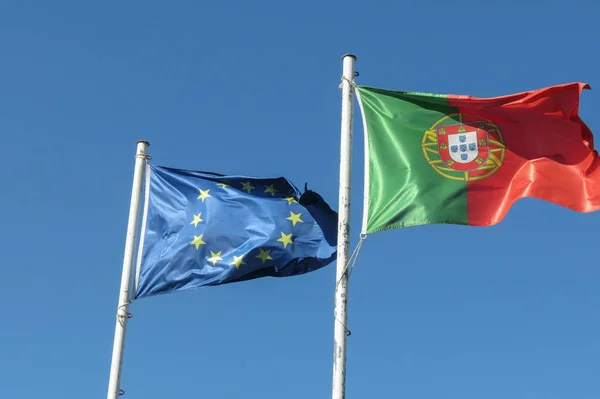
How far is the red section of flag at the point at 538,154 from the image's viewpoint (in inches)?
699

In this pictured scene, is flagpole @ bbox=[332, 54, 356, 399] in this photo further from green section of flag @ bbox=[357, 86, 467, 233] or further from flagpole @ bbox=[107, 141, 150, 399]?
flagpole @ bbox=[107, 141, 150, 399]

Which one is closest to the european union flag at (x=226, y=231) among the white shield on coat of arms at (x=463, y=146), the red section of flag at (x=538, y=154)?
the white shield on coat of arms at (x=463, y=146)

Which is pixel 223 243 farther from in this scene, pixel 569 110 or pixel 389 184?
pixel 569 110

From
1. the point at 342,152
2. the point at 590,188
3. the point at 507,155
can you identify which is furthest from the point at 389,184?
the point at 590,188

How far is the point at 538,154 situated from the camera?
60.6 feet

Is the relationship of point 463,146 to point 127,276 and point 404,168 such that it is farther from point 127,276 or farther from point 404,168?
point 127,276

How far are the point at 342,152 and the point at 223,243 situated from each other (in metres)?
4.03

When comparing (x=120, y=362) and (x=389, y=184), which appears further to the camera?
(x=120, y=362)

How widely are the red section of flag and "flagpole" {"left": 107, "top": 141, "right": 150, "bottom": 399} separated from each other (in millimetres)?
6393

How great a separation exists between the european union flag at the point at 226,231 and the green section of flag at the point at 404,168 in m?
2.65

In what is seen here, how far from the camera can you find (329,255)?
64.0 feet

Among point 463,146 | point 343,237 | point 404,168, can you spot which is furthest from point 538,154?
point 343,237

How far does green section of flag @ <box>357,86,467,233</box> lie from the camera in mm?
17016

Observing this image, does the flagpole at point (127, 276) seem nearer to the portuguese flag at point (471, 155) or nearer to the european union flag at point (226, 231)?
the european union flag at point (226, 231)
